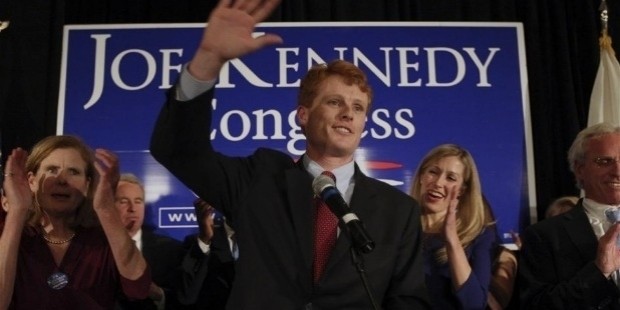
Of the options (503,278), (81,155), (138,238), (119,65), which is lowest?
(503,278)

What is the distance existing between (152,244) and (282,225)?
167cm

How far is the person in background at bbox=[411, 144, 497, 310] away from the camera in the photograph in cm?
341

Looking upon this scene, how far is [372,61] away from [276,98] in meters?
0.54

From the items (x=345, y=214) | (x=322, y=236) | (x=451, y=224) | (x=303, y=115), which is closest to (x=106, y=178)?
(x=303, y=115)

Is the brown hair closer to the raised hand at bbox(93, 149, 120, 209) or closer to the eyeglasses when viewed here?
the raised hand at bbox(93, 149, 120, 209)

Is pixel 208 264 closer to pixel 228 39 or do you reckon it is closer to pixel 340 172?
pixel 340 172

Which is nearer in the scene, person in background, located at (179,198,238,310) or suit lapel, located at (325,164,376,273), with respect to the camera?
suit lapel, located at (325,164,376,273)

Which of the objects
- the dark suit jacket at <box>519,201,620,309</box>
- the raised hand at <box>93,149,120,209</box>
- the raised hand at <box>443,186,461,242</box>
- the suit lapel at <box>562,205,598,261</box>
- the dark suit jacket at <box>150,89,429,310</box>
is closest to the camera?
the dark suit jacket at <box>150,89,429,310</box>

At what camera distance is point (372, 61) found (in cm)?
408

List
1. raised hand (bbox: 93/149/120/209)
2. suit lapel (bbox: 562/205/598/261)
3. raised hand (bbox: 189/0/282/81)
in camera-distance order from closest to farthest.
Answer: raised hand (bbox: 189/0/282/81) → raised hand (bbox: 93/149/120/209) → suit lapel (bbox: 562/205/598/261)

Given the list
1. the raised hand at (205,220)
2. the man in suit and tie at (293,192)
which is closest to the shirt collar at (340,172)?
the man in suit and tie at (293,192)

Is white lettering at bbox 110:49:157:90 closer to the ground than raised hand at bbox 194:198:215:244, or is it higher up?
higher up

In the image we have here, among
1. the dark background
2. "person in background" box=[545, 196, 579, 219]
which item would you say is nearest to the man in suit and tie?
"person in background" box=[545, 196, 579, 219]

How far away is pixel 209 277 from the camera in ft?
11.6
